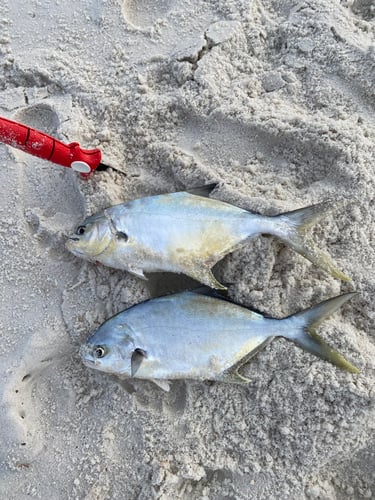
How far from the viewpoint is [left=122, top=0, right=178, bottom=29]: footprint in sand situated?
114 inches

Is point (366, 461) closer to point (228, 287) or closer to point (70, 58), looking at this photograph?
point (228, 287)

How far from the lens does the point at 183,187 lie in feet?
8.45

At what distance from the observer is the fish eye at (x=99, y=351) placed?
7.64ft

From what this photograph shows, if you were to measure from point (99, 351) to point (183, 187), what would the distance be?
93cm

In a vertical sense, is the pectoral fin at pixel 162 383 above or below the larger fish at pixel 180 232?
below

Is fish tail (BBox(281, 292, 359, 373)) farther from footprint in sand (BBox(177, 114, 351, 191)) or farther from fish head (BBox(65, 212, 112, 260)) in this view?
fish head (BBox(65, 212, 112, 260))

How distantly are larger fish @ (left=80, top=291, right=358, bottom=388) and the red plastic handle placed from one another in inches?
30.8

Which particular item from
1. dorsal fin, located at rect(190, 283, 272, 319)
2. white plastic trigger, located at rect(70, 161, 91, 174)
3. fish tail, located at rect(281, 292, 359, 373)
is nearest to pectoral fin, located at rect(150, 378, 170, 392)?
dorsal fin, located at rect(190, 283, 272, 319)

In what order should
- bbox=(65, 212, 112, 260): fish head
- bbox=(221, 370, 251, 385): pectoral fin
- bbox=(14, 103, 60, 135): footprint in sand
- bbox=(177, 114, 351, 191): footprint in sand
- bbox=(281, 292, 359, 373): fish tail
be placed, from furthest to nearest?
bbox=(14, 103, 60, 135): footprint in sand, bbox=(177, 114, 351, 191): footprint in sand, bbox=(65, 212, 112, 260): fish head, bbox=(221, 370, 251, 385): pectoral fin, bbox=(281, 292, 359, 373): fish tail

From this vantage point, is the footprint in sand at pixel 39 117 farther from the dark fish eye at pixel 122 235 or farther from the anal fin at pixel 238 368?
the anal fin at pixel 238 368

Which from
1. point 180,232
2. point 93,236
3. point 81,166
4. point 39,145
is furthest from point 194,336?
point 39,145

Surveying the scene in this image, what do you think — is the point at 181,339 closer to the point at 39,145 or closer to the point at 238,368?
the point at 238,368

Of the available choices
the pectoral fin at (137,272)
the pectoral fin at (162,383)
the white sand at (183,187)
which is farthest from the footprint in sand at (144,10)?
the pectoral fin at (162,383)

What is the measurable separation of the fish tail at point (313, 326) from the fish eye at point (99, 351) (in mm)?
861
